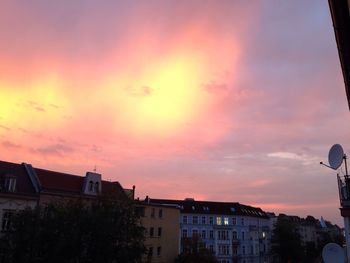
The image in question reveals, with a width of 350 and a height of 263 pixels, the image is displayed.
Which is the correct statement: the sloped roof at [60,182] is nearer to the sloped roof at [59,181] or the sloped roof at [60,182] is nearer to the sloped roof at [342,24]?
the sloped roof at [59,181]

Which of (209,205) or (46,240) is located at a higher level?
(209,205)

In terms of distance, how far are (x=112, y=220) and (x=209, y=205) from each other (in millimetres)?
78269

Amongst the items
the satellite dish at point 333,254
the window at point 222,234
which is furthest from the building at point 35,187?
the window at point 222,234

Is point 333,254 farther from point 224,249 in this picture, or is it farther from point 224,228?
point 224,228

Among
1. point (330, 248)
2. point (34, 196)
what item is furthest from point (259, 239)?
point (330, 248)

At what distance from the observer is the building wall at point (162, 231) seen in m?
67.2

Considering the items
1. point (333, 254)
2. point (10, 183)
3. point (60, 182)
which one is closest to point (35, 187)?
point (10, 183)

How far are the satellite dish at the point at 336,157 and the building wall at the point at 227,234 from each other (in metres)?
86.1

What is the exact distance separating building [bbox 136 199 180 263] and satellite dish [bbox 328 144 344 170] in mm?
51086

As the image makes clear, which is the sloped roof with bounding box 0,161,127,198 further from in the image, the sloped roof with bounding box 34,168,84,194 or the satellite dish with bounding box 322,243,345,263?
the satellite dish with bounding box 322,243,345,263

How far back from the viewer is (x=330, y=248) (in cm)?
1650

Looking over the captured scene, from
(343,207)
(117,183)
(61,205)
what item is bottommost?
(343,207)

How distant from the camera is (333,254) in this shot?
1628cm

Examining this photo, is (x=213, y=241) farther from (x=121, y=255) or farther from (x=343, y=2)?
(x=343, y=2)
